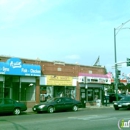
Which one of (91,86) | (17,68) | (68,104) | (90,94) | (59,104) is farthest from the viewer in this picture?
(90,94)

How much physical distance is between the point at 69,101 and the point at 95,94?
11849 mm

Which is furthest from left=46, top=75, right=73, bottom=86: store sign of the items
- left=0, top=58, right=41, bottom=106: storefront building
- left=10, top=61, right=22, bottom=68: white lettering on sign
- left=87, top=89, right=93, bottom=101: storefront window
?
left=10, top=61, right=22, bottom=68: white lettering on sign

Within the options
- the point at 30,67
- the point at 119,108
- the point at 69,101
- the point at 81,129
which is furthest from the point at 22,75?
the point at 81,129

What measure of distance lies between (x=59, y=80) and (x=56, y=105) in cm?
813

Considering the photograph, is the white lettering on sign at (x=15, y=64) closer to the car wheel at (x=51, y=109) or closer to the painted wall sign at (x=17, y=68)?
the painted wall sign at (x=17, y=68)

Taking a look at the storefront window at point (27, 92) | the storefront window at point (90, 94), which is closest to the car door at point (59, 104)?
the storefront window at point (27, 92)

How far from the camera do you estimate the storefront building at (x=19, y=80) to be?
27203 mm

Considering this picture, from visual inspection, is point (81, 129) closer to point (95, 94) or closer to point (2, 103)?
point (2, 103)

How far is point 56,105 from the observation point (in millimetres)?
24781

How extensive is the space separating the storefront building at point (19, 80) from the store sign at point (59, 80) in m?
1.66

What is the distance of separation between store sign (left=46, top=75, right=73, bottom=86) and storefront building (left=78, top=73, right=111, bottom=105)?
142 cm

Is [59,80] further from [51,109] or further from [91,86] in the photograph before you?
[51,109]

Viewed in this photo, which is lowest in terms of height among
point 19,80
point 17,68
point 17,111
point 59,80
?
point 17,111

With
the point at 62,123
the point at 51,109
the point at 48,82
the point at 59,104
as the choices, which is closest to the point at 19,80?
the point at 48,82
